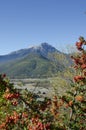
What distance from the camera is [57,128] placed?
8.31 metres

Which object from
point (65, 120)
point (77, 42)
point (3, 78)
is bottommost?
point (65, 120)

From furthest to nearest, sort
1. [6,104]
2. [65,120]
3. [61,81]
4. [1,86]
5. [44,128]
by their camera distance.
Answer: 1. [61,81]
2. [65,120]
3. [6,104]
4. [1,86]
5. [44,128]

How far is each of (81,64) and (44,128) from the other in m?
6.29

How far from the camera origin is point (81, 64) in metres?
13.5

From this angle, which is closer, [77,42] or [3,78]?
[3,78]

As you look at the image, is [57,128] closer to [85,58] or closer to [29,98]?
[29,98]

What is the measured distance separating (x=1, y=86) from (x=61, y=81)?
43696mm

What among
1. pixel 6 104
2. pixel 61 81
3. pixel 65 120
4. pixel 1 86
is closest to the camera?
pixel 1 86

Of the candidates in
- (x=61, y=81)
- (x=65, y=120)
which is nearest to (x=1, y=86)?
(x=65, y=120)

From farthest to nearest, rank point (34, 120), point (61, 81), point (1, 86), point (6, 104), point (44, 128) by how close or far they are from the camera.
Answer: point (61, 81)
point (6, 104)
point (1, 86)
point (34, 120)
point (44, 128)

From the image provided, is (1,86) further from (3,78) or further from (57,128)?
(57,128)

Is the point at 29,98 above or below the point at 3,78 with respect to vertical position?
below

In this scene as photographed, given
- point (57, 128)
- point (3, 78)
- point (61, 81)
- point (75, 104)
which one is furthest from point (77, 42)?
point (61, 81)

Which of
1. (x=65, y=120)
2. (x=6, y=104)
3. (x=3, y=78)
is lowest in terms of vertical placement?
(x=65, y=120)
